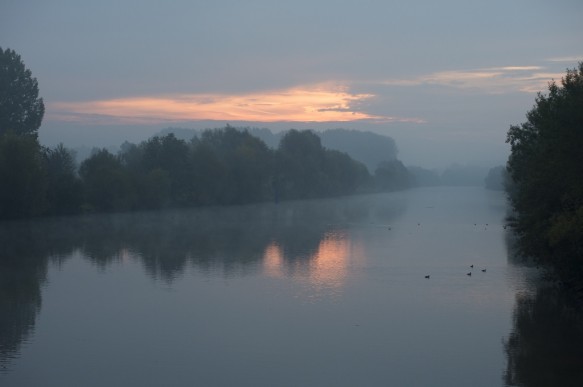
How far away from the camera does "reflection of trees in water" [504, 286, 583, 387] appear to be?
585 inches

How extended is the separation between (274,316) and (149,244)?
732 inches

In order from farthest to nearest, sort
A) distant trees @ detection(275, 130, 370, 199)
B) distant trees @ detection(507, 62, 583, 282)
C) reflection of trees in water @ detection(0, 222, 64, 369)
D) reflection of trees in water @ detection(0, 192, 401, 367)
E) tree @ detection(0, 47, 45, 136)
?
distant trees @ detection(275, 130, 370, 199)
tree @ detection(0, 47, 45, 136)
reflection of trees in water @ detection(0, 192, 401, 367)
distant trees @ detection(507, 62, 583, 282)
reflection of trees in water @ detection(0, 222, 64, 369)

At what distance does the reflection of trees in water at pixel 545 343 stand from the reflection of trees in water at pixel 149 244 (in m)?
10.1

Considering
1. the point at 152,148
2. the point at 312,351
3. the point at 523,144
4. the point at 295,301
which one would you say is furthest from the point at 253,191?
the point at 312,351

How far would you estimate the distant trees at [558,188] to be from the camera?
811 inches

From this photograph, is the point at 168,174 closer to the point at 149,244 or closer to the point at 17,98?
the point at 17,98

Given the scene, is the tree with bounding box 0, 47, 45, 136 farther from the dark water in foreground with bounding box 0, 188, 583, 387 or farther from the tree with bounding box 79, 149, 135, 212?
the dark water in foreground with bounding box 0, 188, 583, 387

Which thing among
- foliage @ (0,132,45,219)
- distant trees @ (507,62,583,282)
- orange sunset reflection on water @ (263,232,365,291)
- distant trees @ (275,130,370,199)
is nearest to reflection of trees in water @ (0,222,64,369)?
foliage @ (0,132,45,219)

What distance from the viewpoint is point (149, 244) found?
37312mm

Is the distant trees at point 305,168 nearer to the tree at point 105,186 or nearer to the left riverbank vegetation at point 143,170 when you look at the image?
the left riverbank vegetation at point 143,170

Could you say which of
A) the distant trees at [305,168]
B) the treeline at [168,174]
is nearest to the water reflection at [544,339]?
the treeline at [168,174]

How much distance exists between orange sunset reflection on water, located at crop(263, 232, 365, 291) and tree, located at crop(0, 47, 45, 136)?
34.9 meters

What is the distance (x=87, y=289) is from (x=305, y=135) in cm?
7034

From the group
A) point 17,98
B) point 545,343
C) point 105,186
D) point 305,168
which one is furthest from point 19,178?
point 305,168
